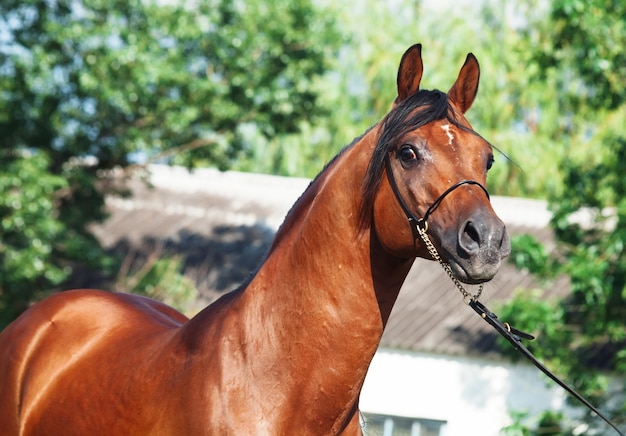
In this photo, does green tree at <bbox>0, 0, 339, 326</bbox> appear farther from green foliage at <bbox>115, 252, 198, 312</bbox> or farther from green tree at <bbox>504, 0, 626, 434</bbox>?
green tree at <bbox>504, 0, 626, 434</bbox>

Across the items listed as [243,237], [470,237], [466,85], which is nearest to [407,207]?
[470,237]

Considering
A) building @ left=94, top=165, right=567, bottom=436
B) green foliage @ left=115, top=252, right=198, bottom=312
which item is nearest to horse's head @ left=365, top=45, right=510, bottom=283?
building @ left=94, top=165, right=567, bottom=436

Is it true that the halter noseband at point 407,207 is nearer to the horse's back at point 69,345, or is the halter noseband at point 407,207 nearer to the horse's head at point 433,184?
the horse's head at point 433,184

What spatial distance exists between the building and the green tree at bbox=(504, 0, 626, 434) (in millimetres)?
706

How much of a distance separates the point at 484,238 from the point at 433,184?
13.1 inches

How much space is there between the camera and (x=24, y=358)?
5086 mm

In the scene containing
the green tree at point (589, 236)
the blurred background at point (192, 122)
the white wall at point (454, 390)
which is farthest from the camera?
the white wall at point (454, 390)

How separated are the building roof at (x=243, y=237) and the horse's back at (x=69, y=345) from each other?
10.9 meters

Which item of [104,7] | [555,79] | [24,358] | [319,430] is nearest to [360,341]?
[319,430]

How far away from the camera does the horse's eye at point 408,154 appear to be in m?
3.52

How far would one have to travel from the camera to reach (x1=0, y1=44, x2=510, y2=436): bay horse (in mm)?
3475

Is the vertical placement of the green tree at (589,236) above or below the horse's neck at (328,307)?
above

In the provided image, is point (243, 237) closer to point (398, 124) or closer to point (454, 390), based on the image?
point (454, 390)

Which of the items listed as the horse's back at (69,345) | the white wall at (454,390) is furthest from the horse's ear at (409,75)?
the white wall at (454,390)
